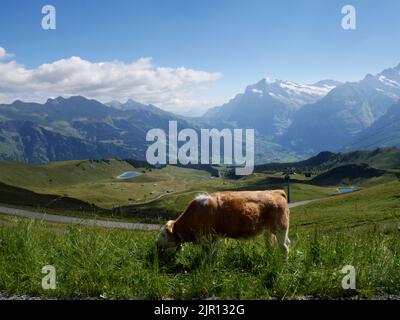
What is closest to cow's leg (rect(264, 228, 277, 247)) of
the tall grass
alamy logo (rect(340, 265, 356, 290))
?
the tall grass

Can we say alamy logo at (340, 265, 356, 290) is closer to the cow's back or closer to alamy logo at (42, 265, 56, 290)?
the cow's back

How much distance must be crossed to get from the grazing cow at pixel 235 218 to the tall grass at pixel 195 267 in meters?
0.39

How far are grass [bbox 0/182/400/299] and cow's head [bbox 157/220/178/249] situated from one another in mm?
226

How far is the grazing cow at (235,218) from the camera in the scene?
439 inches

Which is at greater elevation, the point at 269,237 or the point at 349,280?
the point at 269,237

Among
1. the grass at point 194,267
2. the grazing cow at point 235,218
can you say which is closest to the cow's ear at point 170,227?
the grazing cow at point 235,218

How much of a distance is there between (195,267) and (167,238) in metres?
1.79

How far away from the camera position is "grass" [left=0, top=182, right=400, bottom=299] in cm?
→ 853

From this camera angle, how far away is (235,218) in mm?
11133

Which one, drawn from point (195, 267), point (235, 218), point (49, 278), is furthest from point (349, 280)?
point (49, 278)

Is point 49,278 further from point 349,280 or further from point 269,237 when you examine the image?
point 349,280
